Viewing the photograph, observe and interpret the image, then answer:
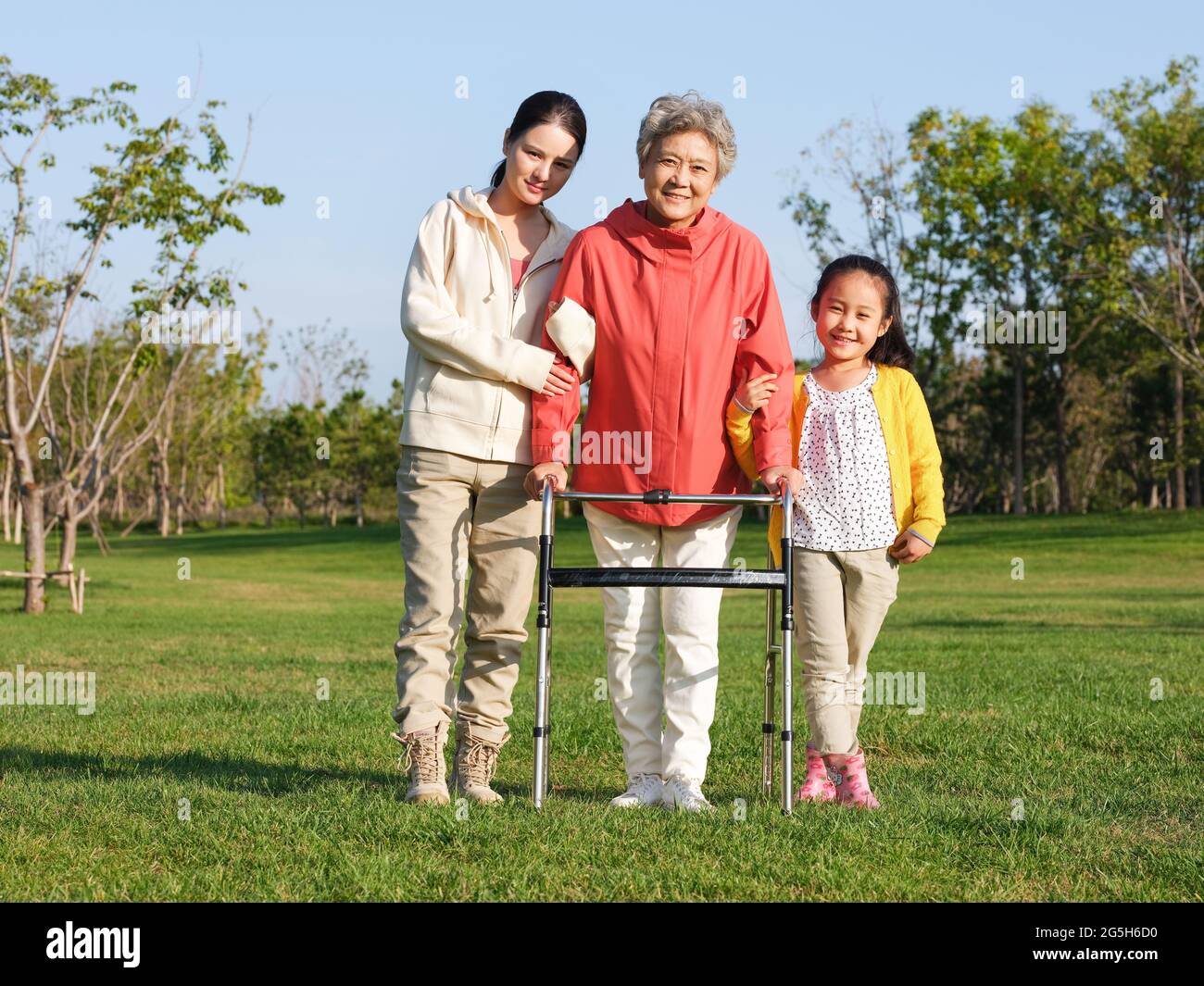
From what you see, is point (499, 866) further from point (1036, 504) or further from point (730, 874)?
point (1036, 504)

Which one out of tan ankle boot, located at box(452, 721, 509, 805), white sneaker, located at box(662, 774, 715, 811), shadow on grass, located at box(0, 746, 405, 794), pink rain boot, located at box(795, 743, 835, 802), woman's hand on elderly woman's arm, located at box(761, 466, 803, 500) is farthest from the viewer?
shadow on grass, located at box(0, 746, 405, 794)

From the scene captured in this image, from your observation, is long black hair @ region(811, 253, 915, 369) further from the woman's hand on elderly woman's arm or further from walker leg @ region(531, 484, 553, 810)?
walker leg @ region(531, 484, 553, 810)

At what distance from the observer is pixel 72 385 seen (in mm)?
32438

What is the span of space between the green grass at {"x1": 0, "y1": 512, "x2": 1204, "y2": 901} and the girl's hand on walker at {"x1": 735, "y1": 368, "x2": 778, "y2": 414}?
127cm

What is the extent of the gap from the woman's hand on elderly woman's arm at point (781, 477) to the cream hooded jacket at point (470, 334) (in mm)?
785

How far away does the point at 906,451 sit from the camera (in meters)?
4.78

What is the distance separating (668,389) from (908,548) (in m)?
1.03

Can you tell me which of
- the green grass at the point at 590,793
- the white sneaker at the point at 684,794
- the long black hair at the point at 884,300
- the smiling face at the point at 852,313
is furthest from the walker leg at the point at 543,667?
the long black hair at the point at 884,300

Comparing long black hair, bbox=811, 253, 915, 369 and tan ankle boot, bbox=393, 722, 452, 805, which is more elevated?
long black hair, bbox=811, 253, 915, 369

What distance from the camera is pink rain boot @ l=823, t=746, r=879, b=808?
462 cm

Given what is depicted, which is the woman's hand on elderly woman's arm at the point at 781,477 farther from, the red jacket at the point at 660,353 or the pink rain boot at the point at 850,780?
the pink rain boot at the point at 850,780

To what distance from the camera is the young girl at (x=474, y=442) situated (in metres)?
4.44

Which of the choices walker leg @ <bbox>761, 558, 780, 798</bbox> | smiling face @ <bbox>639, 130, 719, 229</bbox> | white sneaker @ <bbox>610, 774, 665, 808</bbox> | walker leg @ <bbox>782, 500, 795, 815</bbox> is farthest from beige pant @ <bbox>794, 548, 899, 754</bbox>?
smiling face @ <bbox>639, 130, 719, 229</bbox>

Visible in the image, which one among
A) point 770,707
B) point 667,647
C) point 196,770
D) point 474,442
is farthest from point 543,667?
point 196,770
